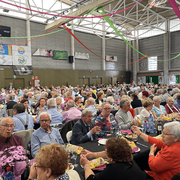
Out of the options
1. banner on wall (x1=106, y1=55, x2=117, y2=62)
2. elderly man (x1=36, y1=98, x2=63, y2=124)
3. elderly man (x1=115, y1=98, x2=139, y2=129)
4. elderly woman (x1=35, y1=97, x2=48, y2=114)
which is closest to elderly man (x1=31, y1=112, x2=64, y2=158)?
elderly man (x1=36, y1=98, x2=63, y2=124)

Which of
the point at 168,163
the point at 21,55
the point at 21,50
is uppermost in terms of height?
the point at 21,50

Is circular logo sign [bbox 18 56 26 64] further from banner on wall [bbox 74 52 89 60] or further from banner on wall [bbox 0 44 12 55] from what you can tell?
banner on wall [bbox 74 52 89 60]

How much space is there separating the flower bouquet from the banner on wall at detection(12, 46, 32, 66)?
14.2 m

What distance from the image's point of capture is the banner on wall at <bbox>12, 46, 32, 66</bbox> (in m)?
13.9

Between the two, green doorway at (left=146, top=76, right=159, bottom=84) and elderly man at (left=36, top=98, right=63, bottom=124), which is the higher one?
green doorway at (left=146, top=76, right=159, bottom=84)

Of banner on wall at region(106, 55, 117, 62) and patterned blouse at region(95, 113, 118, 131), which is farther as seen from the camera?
banner on wall at region(106, 55, 117, 62)

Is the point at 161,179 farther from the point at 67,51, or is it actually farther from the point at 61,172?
the point at 67,51

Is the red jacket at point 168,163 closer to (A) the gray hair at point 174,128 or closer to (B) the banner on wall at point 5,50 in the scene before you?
(A) the gray hair at point 174,128

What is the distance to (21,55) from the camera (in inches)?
560

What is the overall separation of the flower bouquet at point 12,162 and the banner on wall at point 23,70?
14.3m

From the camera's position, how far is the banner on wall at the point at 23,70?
14.2 meters

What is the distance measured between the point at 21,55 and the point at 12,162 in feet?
47.6

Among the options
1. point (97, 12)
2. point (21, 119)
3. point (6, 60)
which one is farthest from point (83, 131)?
point (97, 12)

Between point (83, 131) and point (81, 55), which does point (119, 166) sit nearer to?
point (83, 131)
